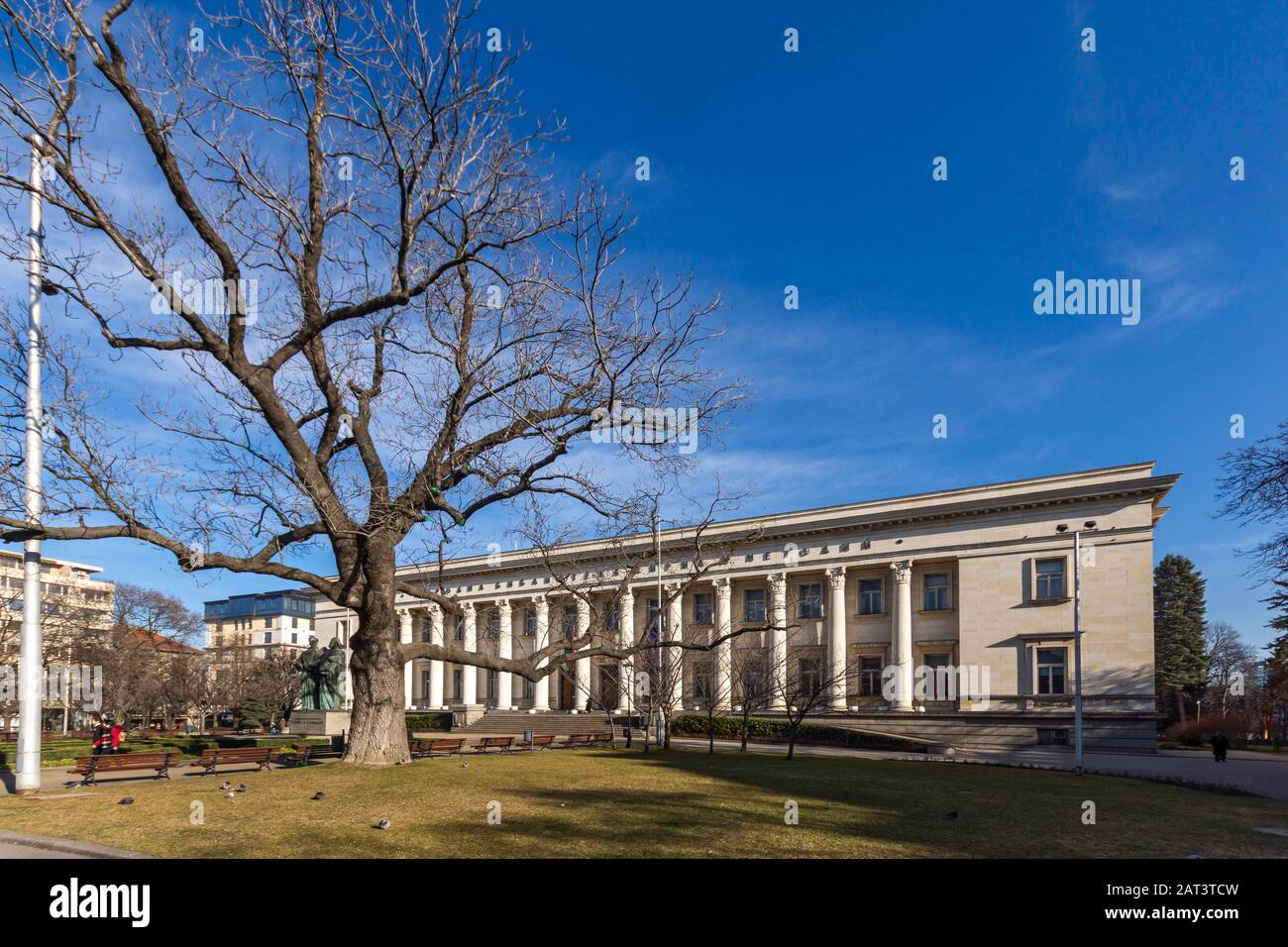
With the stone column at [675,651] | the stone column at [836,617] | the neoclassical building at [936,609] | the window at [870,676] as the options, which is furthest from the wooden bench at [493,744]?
the window at [870,676]

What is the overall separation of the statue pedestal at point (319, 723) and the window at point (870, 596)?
108 ft

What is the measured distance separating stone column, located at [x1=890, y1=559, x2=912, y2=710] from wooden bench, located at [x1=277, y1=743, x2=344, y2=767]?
35610 mm

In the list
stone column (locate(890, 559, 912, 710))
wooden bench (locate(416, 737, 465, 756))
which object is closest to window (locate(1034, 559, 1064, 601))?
stone column (locate(890, 559, 912, 710))

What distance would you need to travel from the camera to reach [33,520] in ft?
55.3

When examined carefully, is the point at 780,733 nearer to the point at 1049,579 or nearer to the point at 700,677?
the point at 700,677

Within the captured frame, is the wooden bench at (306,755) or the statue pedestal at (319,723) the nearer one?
the wooden bench at (306,755)

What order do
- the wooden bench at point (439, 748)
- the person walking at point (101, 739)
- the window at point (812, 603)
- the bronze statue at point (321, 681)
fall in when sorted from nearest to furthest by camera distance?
the person walking at point (101, 739), the wooden bench at point (439, 748), the bronze statue at point (321, 681), the window at point (812, 603)

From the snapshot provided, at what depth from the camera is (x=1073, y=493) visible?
162 ft

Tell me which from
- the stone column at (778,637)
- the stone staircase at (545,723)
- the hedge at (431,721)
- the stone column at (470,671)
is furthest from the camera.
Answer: the stone column at (470,671)

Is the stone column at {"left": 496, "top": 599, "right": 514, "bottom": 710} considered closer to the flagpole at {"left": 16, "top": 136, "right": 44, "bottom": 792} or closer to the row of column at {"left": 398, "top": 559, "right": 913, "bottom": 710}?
the row of column at {"left": 398, "top": 559, "right": 913, "bottom": 710}

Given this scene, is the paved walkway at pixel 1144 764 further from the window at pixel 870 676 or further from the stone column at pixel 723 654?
the window at pixel 870 676

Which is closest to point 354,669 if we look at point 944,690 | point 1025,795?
point 1025,795

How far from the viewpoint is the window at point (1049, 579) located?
1972 inches

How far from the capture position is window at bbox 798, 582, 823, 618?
59.3 m
